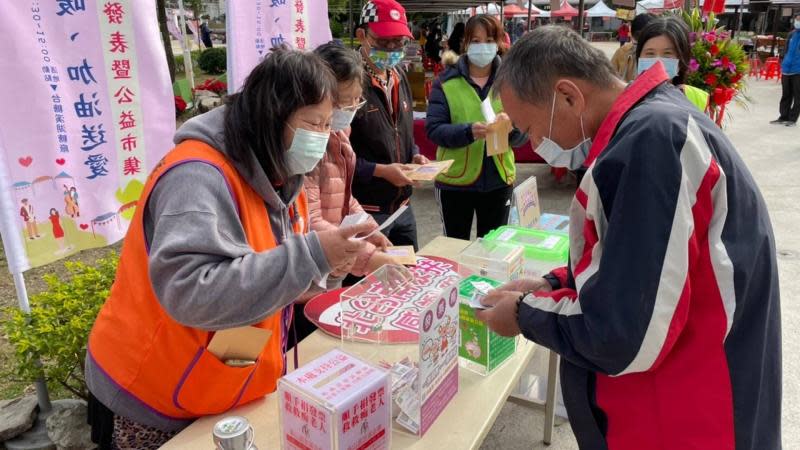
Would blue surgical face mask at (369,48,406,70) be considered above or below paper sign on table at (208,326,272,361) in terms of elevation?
above

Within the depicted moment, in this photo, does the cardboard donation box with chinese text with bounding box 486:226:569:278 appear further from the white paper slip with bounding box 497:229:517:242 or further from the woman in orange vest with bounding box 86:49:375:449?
the woman in orange vest with bounding box 86:49:375:449

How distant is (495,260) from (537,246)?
0.42 meters

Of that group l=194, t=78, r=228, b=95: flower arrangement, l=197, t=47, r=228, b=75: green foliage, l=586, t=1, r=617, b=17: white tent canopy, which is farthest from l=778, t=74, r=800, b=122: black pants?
l=586, t=1, r=617, b=17: white tent canopy

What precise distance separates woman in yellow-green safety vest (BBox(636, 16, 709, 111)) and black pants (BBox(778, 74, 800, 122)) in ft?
27.0

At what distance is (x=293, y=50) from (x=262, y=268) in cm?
55

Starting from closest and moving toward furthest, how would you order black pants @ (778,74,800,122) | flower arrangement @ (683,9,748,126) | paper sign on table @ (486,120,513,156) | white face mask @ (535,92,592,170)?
white face mask @ (535,92,592,170) → paper sign on table @ (486,120,513,156) → flower arrangement @ (683,9,748,126) → black pants @ (778,74,800,122)

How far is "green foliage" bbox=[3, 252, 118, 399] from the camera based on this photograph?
2.08 m

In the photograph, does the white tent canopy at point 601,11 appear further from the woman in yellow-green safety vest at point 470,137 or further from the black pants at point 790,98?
the woman in yellow-green safety vest at point 470,137

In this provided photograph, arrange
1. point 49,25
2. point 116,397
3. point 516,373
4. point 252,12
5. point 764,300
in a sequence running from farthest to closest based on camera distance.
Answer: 1. point 252,12
2. point 49,25
3. point 516,373
4. point 116,397
5. point 764,300

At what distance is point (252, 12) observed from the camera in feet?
9.00

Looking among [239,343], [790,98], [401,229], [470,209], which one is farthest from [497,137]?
[790,98]

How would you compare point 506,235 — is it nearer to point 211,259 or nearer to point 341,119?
point 341,119

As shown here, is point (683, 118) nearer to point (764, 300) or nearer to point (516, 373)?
point (764, 300)

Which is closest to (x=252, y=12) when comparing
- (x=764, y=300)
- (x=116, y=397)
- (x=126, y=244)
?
(x=126, y=244)
